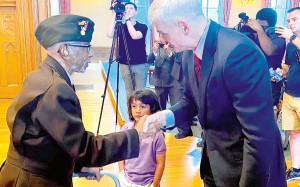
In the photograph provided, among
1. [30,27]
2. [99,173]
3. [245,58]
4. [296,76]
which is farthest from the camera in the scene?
[30,27]

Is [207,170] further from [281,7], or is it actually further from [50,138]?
[281,7]

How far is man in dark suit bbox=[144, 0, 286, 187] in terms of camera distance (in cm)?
98

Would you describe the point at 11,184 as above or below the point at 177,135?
above

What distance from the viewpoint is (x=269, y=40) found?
276 cm

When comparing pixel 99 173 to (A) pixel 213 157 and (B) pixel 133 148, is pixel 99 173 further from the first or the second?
(A) pixel 213 157

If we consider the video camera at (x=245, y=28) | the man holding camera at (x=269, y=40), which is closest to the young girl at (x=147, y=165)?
the man holding camera at (x=269, y=40)

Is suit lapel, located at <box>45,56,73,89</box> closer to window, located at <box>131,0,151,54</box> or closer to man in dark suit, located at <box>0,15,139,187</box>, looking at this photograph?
man in dark suit, located at <box>0,15,139,187</box>

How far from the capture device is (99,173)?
1.43 m

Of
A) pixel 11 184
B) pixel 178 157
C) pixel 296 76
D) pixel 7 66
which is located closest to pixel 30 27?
pixel 7 66

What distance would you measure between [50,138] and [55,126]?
84 mm

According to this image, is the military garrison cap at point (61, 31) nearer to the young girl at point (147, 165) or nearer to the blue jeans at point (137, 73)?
the young girl at point (147, 165)

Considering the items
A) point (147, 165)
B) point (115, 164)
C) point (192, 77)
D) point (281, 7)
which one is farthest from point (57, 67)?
point (281, 7)

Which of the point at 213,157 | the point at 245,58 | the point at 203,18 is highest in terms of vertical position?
the point at 203,18

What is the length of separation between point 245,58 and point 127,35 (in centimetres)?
250
